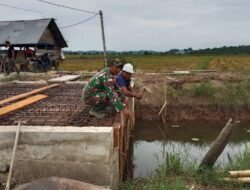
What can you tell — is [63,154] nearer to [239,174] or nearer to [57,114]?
[57,114]

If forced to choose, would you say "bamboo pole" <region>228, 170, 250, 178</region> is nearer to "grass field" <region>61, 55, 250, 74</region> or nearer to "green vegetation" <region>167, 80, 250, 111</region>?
"green vegetation" <region>167, 80, 250, 111</region>

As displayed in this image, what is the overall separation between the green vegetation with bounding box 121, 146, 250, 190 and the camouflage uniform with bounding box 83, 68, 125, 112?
1.17 meters

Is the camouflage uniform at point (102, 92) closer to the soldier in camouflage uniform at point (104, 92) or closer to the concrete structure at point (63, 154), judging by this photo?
the soldier in camouflage uniform at point (104, 92)

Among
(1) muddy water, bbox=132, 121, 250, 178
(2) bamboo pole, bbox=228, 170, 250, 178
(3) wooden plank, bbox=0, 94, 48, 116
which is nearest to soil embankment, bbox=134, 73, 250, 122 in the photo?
(1) muddy water, bbox=132, 121, 250, 178

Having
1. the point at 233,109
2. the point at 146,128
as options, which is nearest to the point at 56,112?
the point at 146,128

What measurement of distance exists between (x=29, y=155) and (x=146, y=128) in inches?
296

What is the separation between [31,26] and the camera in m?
20.3

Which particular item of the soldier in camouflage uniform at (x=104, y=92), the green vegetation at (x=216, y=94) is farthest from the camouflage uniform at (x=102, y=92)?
the green vegetation at (x=216, y=94)

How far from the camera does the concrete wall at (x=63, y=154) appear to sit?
4.61 metres

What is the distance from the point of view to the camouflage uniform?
5.50m

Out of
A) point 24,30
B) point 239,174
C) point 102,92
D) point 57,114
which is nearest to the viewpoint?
point 239,174

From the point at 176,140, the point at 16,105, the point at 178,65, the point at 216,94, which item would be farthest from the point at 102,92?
the point at 178,65

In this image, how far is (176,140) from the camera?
1073cm

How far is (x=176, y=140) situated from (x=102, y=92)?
17.5 ft
